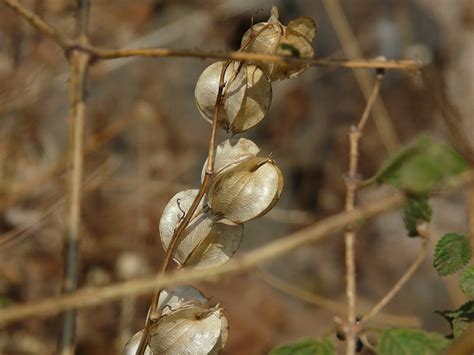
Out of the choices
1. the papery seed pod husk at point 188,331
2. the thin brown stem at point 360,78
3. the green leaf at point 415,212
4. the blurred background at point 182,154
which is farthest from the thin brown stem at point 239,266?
the blurred background at point 182,154

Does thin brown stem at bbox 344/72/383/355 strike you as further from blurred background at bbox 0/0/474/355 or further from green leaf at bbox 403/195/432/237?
blurred background at bbox 0/0/474/355

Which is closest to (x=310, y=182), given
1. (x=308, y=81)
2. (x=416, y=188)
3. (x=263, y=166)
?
(x=308, y=81)

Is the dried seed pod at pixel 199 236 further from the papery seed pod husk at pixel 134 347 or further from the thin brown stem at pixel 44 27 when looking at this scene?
the thin brown stem at pixel 44 27

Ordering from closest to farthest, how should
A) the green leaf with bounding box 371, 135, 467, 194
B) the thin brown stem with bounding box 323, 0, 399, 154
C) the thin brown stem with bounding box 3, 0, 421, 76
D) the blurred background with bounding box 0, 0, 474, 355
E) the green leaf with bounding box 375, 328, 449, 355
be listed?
the green leaf with bounding box 371, 135, 467, 194
the green leaf with bounding box 375, 328, 449, 355
the thin brown stem with bounding box 3, 0, 421, 76
the thin brown stem with bounding box 323, 0, 399, 154
the blurred background with bounding box 0, 0, 474, 355

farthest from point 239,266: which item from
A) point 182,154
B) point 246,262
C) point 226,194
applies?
point 182,154

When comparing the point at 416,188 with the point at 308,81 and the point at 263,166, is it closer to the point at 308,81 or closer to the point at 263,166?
the point at 263,166

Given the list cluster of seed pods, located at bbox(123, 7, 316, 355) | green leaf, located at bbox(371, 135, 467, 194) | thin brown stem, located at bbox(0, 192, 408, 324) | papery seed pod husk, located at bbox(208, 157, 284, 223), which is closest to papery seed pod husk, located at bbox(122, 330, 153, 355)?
cluster of seed pods, located at bbox(123, 7, 316, 355)
